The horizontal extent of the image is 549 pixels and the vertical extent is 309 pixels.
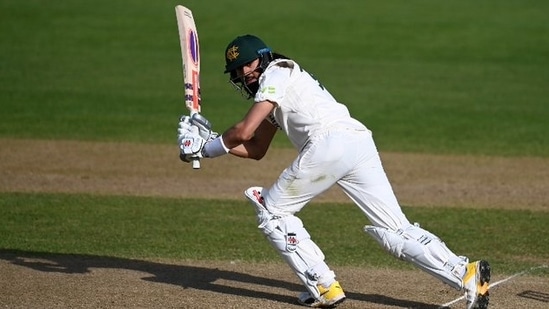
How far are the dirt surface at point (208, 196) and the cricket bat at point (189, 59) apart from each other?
1544 millimetres

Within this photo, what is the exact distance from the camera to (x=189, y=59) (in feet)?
29.3

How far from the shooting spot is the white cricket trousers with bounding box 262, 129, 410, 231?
7.86m

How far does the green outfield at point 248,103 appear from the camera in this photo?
1133 centimetres

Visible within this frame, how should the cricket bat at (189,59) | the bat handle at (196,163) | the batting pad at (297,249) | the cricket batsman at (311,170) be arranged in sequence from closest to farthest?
the cricket batsman at (311,170) → the batting pad at (297,249) → the bat handle at (196,163) → the cricket bat at (189,59)

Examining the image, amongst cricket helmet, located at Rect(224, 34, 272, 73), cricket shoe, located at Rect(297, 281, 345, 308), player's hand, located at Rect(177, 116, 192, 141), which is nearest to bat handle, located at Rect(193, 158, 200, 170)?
player's hand, located at Rect(177, 116, 192, 141)

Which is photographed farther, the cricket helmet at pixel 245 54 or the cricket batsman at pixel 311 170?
the cricket helmet at pixel 245 54

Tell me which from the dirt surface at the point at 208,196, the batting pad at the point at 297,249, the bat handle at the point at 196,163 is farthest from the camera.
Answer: the dirt surface at the point at 208,196

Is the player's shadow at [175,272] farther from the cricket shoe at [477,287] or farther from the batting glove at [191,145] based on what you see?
the batting glove at [191,145]

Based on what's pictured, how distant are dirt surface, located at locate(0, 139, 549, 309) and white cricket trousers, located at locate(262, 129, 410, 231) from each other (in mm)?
813

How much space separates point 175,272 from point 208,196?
425 cm

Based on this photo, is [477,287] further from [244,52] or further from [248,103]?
[248,103]

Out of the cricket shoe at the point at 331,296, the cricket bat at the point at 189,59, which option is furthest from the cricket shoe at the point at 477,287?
the cricket bat at the point at 189,59

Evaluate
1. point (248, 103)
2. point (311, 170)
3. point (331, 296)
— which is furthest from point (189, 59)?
point (248, 103)

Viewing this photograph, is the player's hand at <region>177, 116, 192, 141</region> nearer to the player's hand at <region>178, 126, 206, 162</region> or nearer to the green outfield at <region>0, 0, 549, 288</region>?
the player's hand at <region>178, 126, 206, 162</region>
